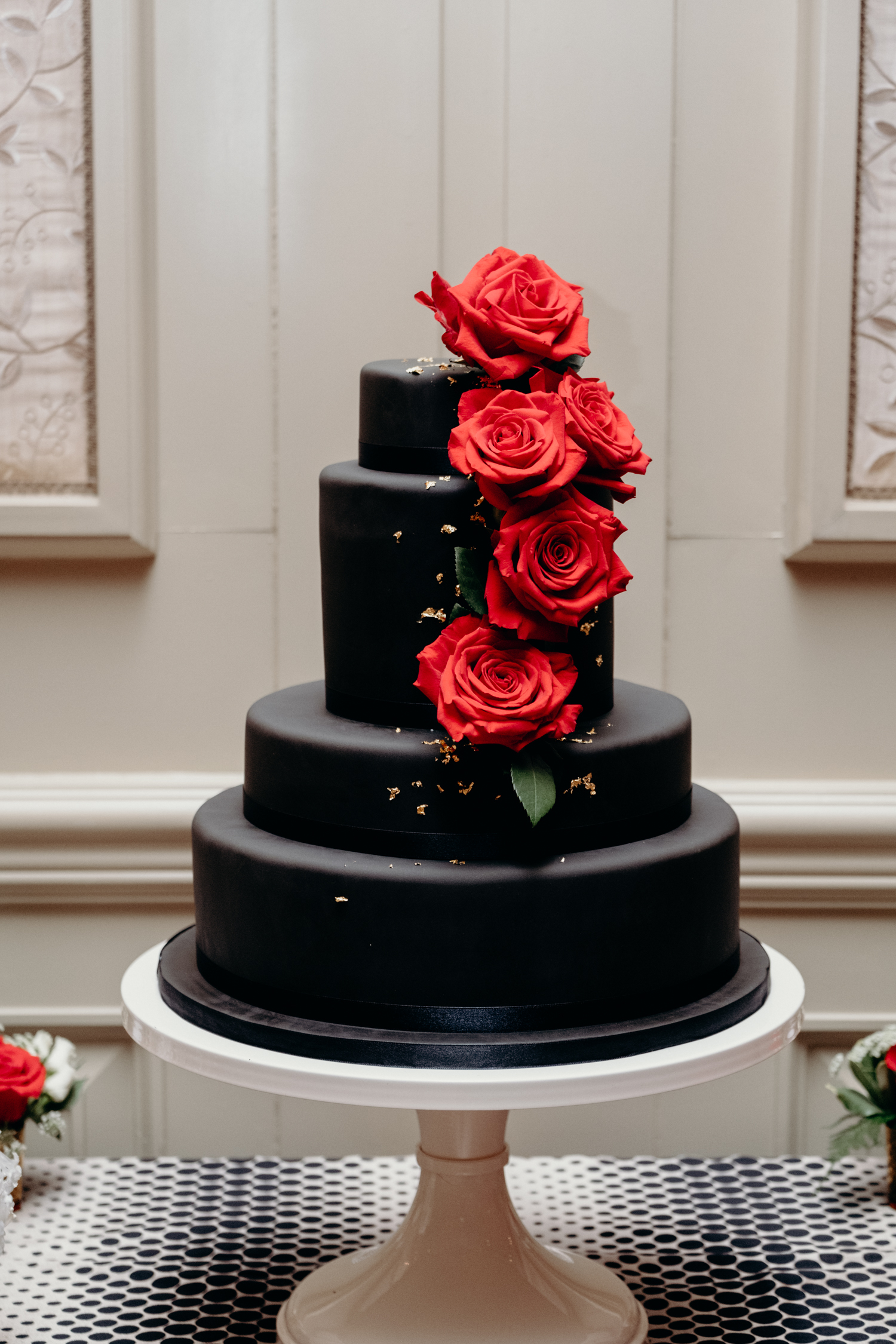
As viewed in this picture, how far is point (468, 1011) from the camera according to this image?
110 centimetres

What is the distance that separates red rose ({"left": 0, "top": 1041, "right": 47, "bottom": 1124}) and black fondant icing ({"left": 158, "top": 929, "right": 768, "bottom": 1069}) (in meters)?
0.49

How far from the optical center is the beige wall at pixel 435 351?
Result: 1733 millimetres

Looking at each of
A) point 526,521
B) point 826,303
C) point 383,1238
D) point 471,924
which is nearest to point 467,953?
point 471,924

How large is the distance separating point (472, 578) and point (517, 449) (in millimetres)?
114

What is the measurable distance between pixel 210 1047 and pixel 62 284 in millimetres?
1051

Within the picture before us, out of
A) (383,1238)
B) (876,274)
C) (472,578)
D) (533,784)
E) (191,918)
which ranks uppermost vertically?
(876,274)

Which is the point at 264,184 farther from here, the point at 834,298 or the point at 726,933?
the point at 726,933

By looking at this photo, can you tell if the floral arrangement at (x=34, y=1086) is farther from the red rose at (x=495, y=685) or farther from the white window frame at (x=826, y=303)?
the white window frame at (x=826, y=303)

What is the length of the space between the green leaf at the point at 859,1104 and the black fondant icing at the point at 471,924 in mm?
620

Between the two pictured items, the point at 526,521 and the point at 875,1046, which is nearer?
the point at 526,521

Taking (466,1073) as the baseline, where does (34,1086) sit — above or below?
below

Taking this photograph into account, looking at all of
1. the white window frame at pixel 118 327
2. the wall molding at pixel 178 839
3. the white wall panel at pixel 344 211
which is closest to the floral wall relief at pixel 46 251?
the white window frame at pixel 118 327

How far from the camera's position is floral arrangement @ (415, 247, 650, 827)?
1078mm

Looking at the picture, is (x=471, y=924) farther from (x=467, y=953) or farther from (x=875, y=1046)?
(x=875, y=1046)
